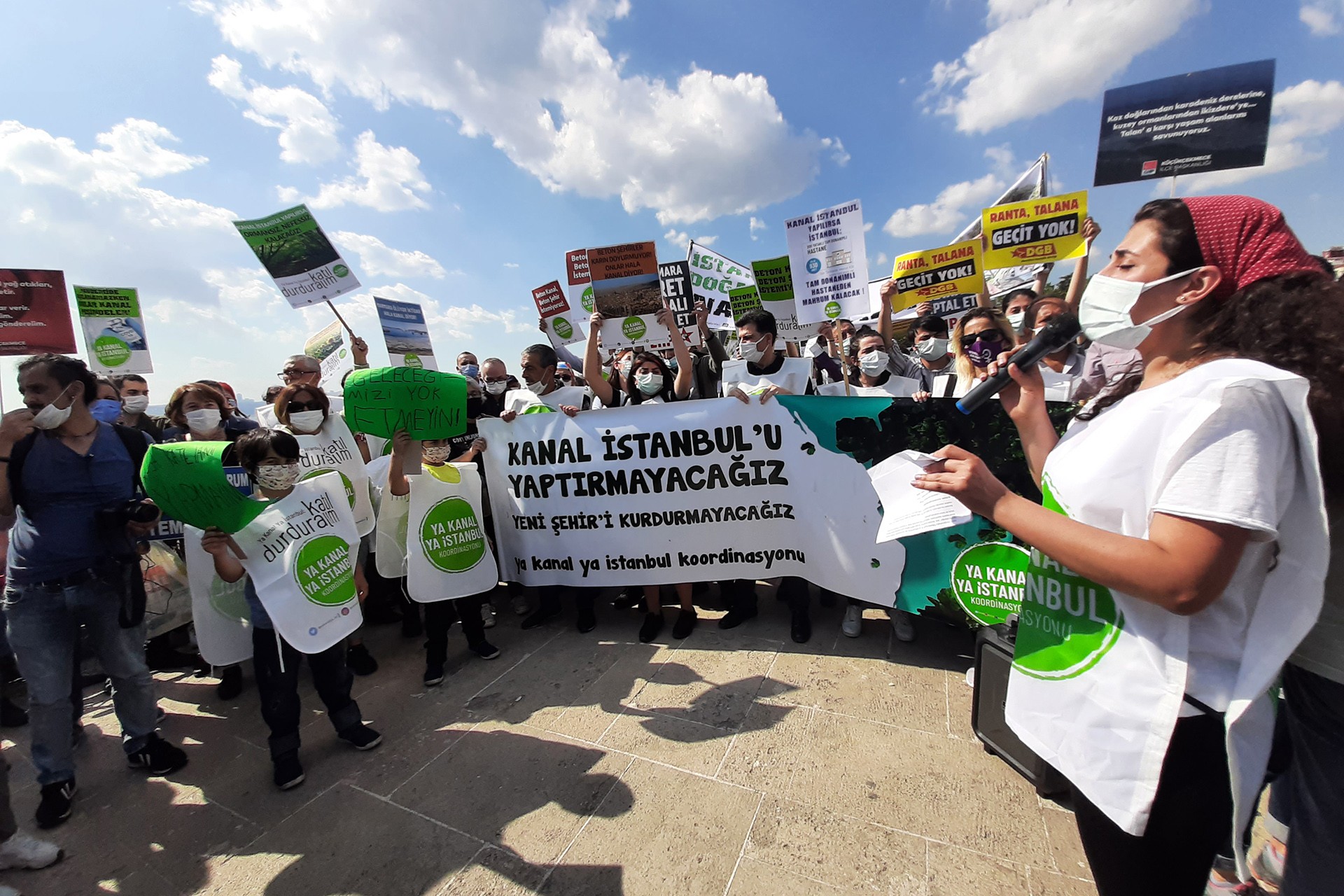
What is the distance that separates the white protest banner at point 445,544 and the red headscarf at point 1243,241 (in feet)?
12.0

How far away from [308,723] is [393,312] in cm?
568

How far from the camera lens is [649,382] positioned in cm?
409

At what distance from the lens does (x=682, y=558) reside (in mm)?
3773

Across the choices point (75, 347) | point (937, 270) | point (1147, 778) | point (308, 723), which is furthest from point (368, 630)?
point (937, 270)

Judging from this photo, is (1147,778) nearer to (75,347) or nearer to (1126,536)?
(1126,536)

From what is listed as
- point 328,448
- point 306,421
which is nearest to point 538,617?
point 328,448

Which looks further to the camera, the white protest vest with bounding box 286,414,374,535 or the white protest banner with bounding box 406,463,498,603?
the white protest vest with bounding box 286,414,374,535

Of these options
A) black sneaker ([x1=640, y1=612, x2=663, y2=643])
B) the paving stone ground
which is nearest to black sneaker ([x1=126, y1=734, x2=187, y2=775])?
the paving stone ground

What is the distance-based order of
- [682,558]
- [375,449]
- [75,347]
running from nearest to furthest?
1. [682,558]
2. [375,449]
3. [75,347]

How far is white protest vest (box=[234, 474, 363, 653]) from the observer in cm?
250

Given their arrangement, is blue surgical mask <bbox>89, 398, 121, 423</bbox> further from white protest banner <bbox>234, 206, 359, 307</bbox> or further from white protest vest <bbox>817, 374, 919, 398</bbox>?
white protest vest <bbox>817, 374, 919, 398</bbox>

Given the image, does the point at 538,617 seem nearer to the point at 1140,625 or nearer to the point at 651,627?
the point at 651,627

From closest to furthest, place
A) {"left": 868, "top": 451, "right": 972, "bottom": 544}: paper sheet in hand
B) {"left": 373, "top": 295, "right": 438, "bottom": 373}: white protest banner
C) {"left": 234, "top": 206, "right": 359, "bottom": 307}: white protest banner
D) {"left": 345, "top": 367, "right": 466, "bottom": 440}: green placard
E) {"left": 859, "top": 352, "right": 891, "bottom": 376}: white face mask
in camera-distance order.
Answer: {"left": 868, "top": 451, "right": 972, "bottom": 544}: paper sheet in hand, {"left": 345, "top": 367, "right": 466, "bottom": 440}: green placard, {"left": 859, "top": 352, "right": 891, "bottom": 376}: white face mask, {"left": 234, "top": 206, "right": 359, "bottom": 307}: white protest banner, {"left": 373, "top": 295, "right": 438, "bottom": 373}: white protest banner

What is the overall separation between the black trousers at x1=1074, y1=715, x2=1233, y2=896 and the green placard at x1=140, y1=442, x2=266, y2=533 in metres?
3.29
